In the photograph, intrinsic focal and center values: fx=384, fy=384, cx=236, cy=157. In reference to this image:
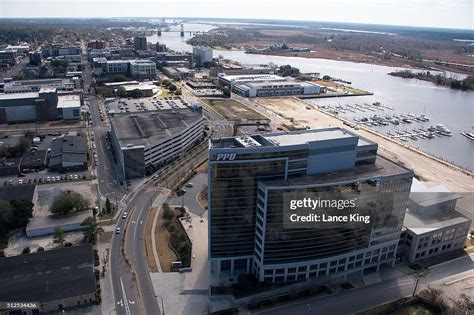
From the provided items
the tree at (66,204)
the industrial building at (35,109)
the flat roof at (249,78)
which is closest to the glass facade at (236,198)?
the tree at (66,204)

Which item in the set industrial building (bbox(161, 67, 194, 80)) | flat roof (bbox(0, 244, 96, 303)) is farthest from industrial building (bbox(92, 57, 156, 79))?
flat roof (bbox(0, 244, 96, 303))

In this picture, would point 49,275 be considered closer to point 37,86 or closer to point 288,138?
point 288,138

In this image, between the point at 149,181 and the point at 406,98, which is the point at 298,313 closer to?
the point at 149,181

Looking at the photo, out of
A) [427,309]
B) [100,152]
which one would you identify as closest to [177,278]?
[427,309]

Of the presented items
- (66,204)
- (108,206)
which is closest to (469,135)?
(108,206)

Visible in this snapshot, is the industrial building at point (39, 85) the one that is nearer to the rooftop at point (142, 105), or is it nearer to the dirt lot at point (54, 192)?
the rooftop at point (142, 105)

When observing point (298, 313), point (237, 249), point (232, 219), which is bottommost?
point (298, 313)
